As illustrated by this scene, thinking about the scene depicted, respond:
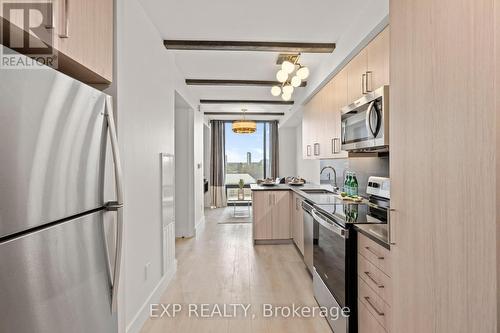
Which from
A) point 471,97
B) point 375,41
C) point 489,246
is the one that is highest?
point 375,41

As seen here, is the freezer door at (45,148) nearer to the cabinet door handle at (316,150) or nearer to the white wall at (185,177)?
the cabinet door handle at (316,150)

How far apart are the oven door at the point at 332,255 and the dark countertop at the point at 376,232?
134 millimetres

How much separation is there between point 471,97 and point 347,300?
1594 millimetres

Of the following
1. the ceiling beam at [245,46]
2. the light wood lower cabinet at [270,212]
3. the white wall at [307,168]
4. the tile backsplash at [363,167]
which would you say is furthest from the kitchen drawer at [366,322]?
the white wall at [307,168]

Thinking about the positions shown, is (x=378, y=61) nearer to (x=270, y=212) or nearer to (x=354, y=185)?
(x=354, y=185)

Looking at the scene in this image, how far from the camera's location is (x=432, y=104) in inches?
37.9

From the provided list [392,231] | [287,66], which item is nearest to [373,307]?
[392,231]

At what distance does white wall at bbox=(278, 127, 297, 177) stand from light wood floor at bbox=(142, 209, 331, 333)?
4006 mm

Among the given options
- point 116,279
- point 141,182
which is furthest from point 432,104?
point 141,182

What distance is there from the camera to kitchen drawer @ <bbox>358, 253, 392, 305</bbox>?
1.49 m

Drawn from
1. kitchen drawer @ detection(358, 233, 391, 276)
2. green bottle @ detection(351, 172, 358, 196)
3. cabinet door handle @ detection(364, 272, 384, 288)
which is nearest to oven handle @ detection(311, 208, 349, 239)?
kitchen drawer @ detection(358, 233, 391, 276)

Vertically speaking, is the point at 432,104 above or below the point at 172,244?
above

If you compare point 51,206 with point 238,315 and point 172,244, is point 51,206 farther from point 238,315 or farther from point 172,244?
point 172,244

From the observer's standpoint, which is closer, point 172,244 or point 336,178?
point 172,244
